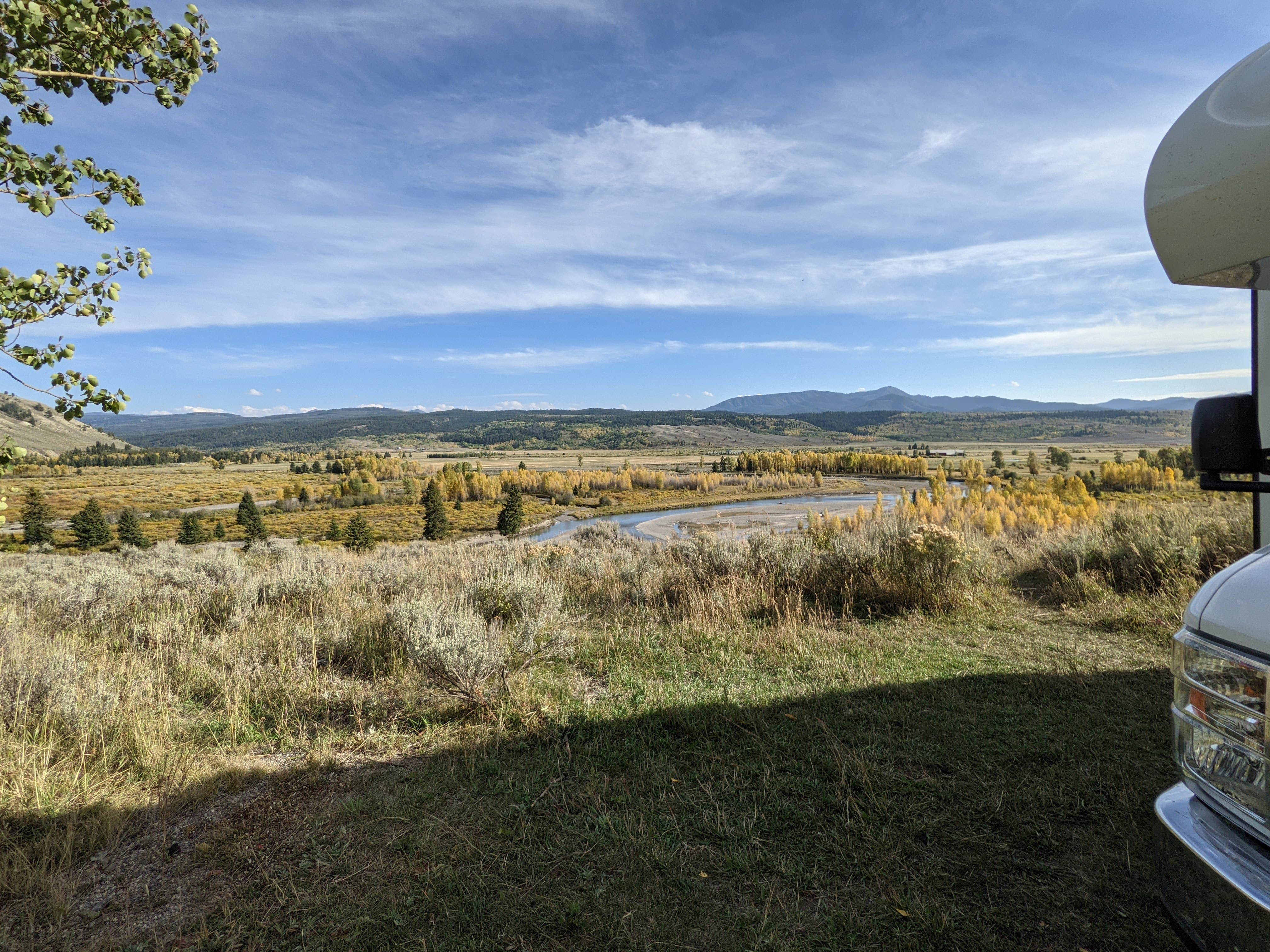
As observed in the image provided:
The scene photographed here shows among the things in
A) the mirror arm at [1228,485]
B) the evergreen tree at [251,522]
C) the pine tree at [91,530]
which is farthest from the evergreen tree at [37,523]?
the mirror arm at [1228,485]

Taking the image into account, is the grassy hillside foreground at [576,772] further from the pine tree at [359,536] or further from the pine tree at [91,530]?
the pine tree at [91,530]

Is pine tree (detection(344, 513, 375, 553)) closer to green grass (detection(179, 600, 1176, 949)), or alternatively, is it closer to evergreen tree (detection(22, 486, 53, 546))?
evergreen tree (detection(22, 486, 53, 546))

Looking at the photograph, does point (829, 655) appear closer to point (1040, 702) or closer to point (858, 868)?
point (1040, 702)

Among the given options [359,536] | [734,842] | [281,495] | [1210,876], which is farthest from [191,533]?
[1210,876]

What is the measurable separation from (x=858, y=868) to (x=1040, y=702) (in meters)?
2.60

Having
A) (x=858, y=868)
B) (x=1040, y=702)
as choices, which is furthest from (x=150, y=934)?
(x=1040, y=702)

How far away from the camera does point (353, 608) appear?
6.57 m

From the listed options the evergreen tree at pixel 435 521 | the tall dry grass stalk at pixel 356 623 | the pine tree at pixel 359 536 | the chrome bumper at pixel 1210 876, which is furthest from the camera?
the evergreen tree at pixel 435 521

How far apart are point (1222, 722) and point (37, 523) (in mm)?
63920

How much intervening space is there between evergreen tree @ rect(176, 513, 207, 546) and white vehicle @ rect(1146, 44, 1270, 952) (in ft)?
182

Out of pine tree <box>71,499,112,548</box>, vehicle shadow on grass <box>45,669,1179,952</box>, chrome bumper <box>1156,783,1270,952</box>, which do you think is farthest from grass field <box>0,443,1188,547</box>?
chrome bumper <box>1156,783,1270,952</box>

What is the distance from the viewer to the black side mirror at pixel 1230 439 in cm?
220

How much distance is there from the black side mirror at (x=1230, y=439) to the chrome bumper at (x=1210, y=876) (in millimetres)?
1218

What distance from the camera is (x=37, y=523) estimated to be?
145ft
